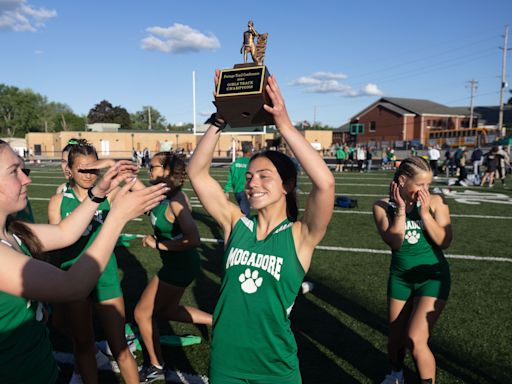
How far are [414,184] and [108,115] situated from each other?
100 m

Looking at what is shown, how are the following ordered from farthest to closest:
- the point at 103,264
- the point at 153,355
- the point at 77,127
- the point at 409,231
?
the point at 77,127 < the point at 153,355 < the point at 409,231 < the point at 103,264

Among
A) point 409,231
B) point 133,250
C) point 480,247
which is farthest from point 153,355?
point 480,247

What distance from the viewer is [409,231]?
353 cm

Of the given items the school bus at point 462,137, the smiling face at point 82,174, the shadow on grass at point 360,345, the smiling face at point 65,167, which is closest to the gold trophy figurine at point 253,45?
the smiling face at point 82,174

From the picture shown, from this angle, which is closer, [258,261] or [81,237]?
Answer: [258,261]

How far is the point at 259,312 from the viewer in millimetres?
2262

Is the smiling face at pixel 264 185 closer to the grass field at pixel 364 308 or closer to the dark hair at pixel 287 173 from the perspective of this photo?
the dark hair at pixel 287 173

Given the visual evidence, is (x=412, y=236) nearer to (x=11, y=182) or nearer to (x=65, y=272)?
(x=65, y=272)

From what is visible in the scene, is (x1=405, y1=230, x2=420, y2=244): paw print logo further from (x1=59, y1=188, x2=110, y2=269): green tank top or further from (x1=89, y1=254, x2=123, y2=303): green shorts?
(x1=59, y1=188, x2=110, y2=269): green tank top

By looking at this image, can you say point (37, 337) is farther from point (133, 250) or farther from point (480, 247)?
point (480, 247)

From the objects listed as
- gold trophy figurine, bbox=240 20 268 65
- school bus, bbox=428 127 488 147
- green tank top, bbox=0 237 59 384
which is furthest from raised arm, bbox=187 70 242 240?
school bus, bbox=428 127 488 147

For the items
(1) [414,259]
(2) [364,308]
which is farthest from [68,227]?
(2) [364,308]

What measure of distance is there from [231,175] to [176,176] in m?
4.89

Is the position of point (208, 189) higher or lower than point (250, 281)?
higher
